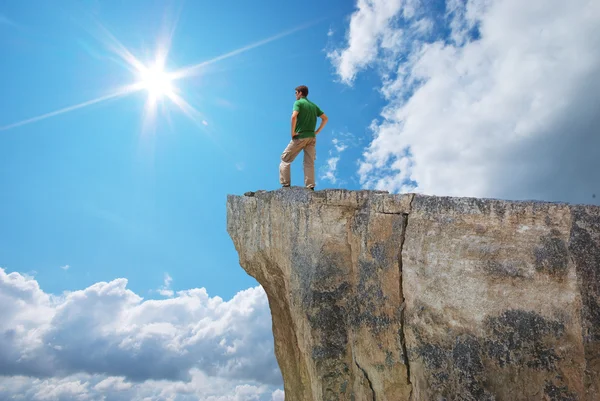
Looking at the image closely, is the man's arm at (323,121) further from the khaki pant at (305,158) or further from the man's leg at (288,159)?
the man's leg at (288,159)

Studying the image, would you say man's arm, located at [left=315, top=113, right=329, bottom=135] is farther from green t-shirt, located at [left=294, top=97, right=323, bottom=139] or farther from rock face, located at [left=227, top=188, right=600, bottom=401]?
rock face, located at [left=227, top=188, right=600, bottom=401]

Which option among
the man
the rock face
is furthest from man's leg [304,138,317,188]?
the rock face

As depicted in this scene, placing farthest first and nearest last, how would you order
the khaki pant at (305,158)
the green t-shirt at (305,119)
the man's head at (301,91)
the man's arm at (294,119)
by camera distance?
the man's head at (301,91) → the khaki pant at (305,158) → the green t-shirt at (305,119) → the man's arm at (294,119)

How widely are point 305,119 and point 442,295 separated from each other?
5.38 meters

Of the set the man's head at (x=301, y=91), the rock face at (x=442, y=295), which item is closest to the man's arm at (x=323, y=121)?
the man's head at (x=301, y=91)

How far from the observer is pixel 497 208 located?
7223 millimetres

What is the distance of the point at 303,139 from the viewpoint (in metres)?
11.3

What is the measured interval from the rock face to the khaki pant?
107 cm

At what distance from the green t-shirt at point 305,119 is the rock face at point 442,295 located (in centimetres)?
166

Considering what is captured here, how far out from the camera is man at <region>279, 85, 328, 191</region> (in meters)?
11.2

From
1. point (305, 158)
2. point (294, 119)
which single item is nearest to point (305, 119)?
point (294, 119)

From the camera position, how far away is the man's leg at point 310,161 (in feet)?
37.1

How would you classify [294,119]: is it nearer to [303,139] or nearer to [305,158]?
[303,139]

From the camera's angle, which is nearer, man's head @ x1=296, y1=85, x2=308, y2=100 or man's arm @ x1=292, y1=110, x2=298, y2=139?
man's arm @ x1=292, y1=110, x2=298, y2=139
